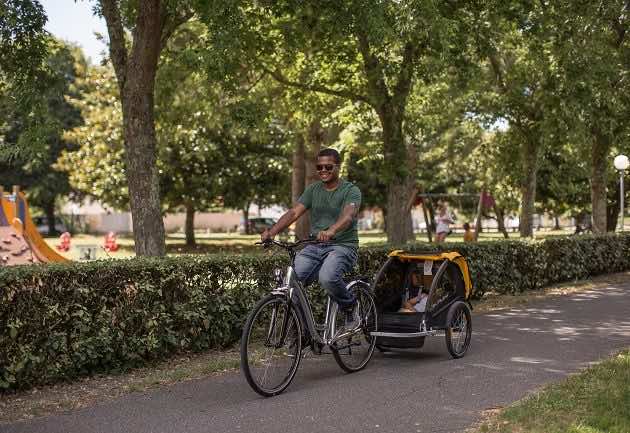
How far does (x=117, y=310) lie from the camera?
6969 mm

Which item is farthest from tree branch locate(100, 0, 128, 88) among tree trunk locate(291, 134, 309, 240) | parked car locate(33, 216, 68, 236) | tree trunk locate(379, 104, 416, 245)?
parked car locate(33, 216, 68, 236)

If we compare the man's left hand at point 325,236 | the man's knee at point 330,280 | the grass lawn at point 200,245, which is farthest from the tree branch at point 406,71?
the man's left hand at point 325,236

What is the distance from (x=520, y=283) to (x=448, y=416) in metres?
Result: 8.85

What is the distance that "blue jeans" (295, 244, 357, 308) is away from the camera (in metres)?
6.64

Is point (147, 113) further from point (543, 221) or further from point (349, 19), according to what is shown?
point (543, 221)

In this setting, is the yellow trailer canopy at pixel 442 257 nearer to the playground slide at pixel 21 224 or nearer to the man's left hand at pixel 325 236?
the man's left hand at pixel 325 236

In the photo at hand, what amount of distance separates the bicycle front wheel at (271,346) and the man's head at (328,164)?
121 centimetres

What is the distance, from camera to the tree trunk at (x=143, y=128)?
34.6 feet

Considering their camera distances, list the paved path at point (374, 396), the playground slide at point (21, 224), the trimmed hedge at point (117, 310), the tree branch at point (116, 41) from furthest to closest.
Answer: the playground slide at point (21, 224)
the tree branch at point (116, 41)
the trimmed hedge at point (117, 310)
the paved path at point (374, 396)

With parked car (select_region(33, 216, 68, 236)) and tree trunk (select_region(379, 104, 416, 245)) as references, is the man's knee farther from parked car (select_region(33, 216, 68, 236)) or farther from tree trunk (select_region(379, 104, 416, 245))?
parked car (select_region(33, 216, 68, 236))

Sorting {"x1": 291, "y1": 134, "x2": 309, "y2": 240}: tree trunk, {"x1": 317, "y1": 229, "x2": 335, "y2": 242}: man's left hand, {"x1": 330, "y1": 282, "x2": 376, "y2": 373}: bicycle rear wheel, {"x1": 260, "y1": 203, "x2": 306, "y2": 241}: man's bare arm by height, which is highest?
{"x1": 291, "y1": 134, "x2": 309, "y2": 240}: tree trunk

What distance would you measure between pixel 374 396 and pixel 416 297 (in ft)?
7.07

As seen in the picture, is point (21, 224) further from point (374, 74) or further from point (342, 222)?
point (342, 222)

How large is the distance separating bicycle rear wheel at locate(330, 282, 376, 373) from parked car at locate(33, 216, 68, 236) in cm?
5374
